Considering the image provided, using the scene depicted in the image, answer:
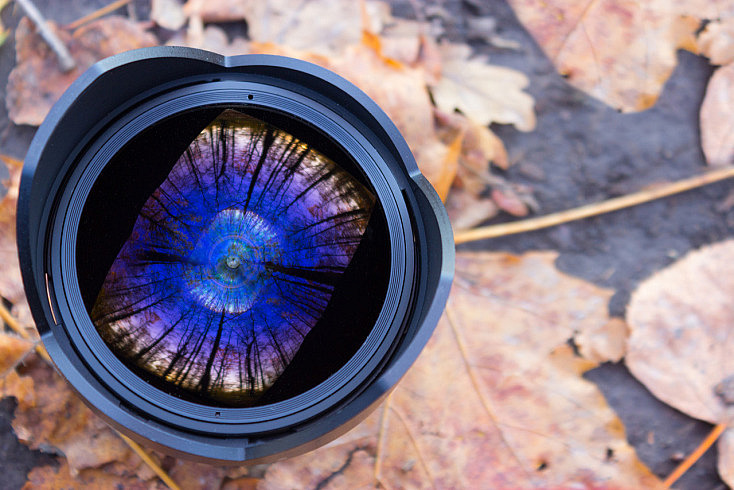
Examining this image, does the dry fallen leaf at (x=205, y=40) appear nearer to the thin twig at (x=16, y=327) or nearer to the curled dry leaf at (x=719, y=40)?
the thin twig at (x=16, y=327)

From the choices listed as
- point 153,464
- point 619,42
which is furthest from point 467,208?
point 153,464

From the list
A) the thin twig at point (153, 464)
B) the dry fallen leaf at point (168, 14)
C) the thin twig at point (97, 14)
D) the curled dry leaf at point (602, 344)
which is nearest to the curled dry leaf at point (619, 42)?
the curled dry leaf at point (602, 344)

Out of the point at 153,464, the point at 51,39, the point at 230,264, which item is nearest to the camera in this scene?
the point at 230,264

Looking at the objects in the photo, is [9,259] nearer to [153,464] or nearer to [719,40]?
[153,464]

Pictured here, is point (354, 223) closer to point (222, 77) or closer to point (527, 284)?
point (222, 77)

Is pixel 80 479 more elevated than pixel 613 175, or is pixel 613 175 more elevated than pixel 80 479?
pixel 613 175

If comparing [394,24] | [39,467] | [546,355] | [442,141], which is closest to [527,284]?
[546,355]
